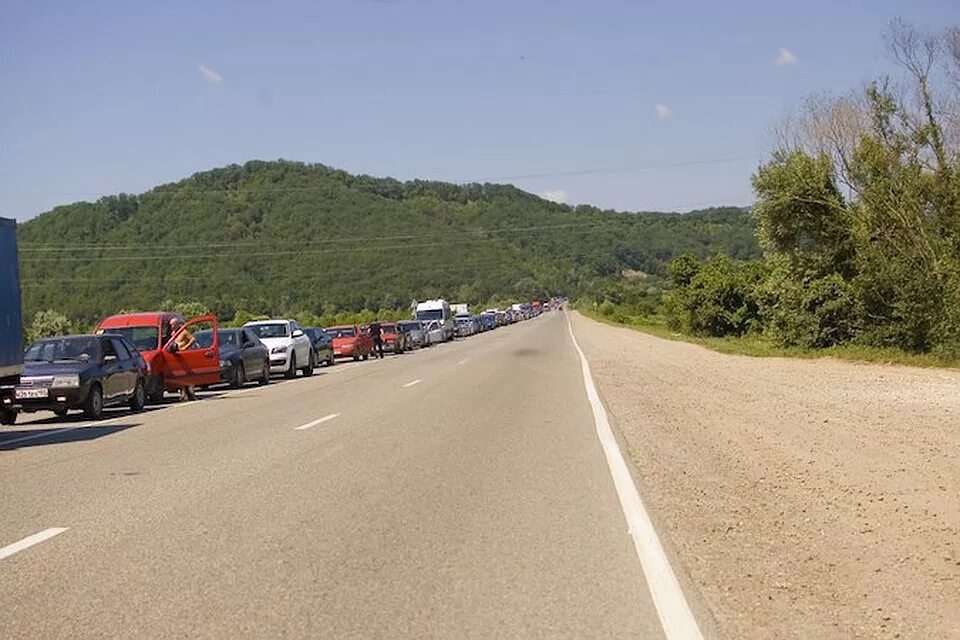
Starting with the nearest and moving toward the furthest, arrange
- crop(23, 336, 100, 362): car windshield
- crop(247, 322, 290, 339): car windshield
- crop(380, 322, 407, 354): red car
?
1. crop(23, 336, 100, 362): car windshield
2. crop(247, 322, 290, 339): car windshield
3. crop(380, 322, 407, 354): red car

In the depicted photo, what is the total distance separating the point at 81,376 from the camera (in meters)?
19.2

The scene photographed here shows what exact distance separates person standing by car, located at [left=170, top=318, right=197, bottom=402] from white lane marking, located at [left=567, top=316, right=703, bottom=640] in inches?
544

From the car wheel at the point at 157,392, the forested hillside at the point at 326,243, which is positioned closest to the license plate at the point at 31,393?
the car wheel at the point at 157,392

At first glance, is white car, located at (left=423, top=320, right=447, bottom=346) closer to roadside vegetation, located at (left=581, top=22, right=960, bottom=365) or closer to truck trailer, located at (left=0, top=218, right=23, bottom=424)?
roadside vegetation, located at (left=581, top=22, right=960, bottom=365)

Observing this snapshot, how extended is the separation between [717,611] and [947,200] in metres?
30.5

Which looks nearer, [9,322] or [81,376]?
[9,322]

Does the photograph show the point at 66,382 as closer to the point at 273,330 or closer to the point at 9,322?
the point at 9,322

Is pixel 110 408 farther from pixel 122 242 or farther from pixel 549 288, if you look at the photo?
pixel 549 288

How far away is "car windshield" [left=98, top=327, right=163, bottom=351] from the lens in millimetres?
24578

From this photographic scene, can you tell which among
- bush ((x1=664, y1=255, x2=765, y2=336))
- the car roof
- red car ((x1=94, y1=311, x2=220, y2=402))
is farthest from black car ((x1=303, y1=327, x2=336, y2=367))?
bush ((x1=664, y1=255, x2=765, y2=336))

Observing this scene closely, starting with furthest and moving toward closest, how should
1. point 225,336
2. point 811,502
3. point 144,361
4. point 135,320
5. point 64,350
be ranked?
point 225,336, point 135,320, point 144,361, point 64,350, point 811,502

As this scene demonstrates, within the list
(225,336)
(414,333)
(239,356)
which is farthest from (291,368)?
(414,333)

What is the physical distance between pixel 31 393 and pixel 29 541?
37.7ft

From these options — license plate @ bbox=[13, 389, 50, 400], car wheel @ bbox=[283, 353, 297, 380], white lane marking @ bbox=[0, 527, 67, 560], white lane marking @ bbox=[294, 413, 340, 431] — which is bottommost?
car wheel @ bbox=[283, 353, 297, 380]
